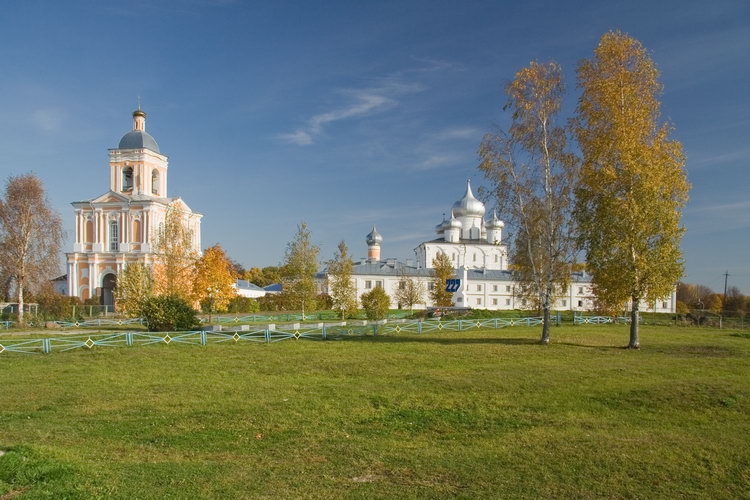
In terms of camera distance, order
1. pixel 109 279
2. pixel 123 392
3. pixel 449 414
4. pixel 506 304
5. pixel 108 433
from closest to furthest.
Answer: pixel 108 433, pixel 449 414, pixel 123 392, pixel 109 279, pixel 506 304

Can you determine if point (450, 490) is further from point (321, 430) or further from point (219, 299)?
point (219, 299)

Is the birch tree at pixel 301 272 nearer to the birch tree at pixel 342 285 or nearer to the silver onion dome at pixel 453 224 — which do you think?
the birch tree at pixel 342 285

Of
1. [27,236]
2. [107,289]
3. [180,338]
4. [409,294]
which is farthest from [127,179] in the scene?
[180,338]

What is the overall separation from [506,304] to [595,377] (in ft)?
194

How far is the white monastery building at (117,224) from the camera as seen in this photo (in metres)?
55.7

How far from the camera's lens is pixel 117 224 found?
5694 centimetres

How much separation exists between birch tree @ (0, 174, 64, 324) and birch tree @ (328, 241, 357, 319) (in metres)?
19.6

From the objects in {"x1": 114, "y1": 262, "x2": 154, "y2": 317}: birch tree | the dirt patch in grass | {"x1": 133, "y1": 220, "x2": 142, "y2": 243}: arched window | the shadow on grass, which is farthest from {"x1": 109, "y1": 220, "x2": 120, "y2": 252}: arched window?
the dirt patch in grass

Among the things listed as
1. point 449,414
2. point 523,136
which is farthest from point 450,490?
point 523,136

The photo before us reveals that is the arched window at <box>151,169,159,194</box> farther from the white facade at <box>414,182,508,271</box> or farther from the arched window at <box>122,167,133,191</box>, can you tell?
the white facade at <box>414,182,508,271</box>

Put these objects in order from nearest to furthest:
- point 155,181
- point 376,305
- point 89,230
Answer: point 376,305, point 89,230, point 155,181

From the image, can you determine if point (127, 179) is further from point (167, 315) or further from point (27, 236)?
point (167, 315)

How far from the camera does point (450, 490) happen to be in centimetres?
730

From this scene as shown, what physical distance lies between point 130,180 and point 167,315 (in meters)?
38.3
